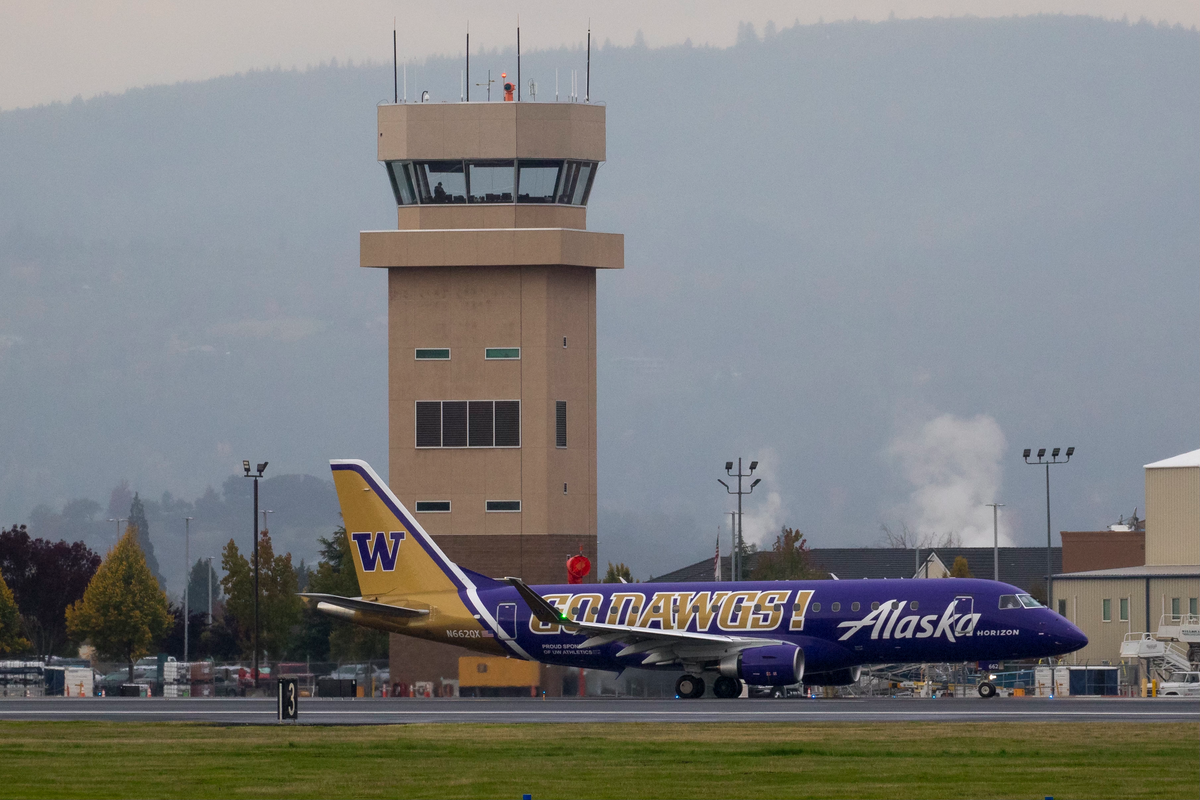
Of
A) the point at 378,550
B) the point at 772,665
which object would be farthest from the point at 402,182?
the point at 772,665

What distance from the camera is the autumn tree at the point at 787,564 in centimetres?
11769

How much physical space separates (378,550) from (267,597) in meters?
55.7

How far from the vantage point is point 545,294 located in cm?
7925

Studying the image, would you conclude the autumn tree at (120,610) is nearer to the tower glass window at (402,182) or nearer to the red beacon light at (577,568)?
the tower glass window at (402,182)

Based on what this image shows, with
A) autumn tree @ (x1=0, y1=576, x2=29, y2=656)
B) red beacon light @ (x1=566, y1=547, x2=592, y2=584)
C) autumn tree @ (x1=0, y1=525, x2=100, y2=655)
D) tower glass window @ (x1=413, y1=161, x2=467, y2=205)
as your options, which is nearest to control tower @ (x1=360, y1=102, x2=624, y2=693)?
tower glass window @ (x1=413, y1=161, x2=467, y2=205)

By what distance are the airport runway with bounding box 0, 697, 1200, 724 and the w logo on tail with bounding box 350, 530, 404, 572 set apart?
16.2 feet

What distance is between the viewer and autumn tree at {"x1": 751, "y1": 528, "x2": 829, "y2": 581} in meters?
118

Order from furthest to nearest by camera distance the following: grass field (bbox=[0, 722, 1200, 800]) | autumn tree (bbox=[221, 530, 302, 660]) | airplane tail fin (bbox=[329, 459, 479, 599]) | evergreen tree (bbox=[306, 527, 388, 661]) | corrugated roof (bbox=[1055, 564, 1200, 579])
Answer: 1. evergreen tree (bbox=[306, 527, 388, 661])
2. autumn tree (bbox=[221, 530, 302, 660])
3. corrugated roof (bbox=[1055, 564, 1200, 579])
4. airplane tail fin (bbox=[329, 459, 479, 599])
5. grass field (bbox=[0, 722, 1200, 800])

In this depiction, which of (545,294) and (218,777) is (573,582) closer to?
(545,294)

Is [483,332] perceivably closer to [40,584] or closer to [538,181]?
[538,181]

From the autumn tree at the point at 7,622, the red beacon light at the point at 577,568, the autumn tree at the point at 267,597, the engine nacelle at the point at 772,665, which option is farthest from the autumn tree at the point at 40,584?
the engine nacelle at the point at 772,665

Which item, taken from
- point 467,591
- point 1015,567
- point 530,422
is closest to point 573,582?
point 467,591

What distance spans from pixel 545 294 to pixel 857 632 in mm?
30870

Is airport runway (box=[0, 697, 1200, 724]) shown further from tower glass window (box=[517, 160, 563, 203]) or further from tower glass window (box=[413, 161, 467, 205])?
tower glass window (box=[517, 160, 563, 203])
